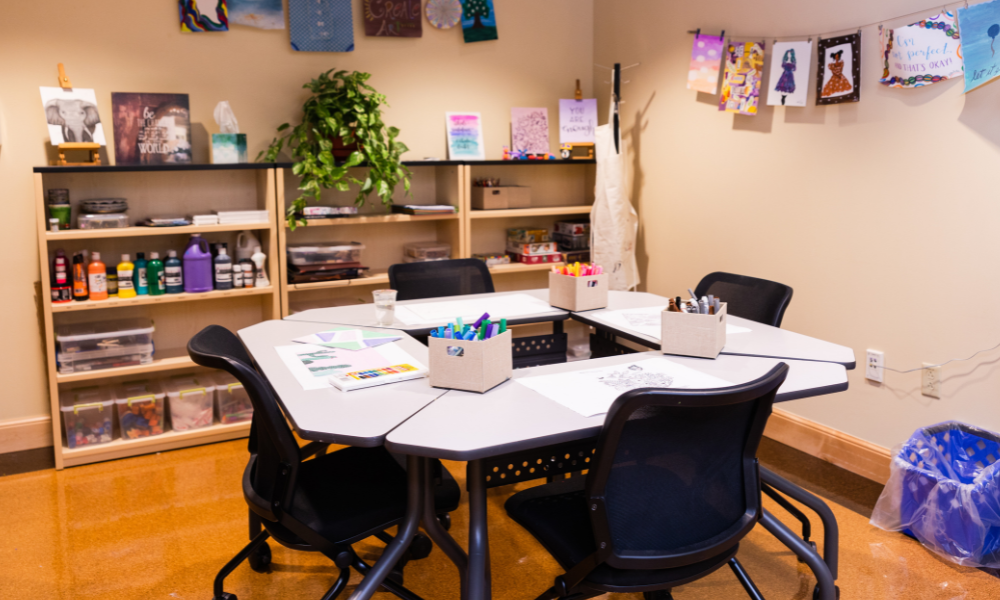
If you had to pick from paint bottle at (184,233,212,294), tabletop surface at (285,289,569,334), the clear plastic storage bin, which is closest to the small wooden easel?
paint bottle at (184,233,212,294)

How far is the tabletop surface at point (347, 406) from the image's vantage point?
5.11 feet

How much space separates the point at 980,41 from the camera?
257 cm

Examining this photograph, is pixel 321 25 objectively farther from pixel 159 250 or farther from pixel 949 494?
pixel 949 494

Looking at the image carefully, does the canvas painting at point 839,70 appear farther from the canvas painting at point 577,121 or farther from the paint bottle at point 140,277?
the paint bottle at point 140,277

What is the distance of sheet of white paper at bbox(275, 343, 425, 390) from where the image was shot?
1941mm

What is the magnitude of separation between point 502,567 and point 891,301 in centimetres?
188

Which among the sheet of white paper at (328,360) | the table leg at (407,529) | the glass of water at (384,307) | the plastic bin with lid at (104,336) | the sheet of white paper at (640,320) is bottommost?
the table leg at (407,529)

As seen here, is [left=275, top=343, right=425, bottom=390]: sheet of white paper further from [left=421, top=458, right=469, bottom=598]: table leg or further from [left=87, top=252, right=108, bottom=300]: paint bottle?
[left=87, top=252, right=108, bottom=300]: paint bottle

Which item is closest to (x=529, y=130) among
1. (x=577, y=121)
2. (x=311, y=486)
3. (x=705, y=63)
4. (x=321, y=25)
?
(x=577, y=121)

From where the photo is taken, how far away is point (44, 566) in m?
2.46

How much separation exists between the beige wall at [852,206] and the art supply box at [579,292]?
3.82ft

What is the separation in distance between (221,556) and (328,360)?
940 millimetres

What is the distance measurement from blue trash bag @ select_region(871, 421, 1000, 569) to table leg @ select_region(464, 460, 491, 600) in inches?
65.5

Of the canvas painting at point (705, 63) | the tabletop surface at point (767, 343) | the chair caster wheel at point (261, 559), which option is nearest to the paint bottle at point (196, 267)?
the chair caster wheel at point (261, 559)
